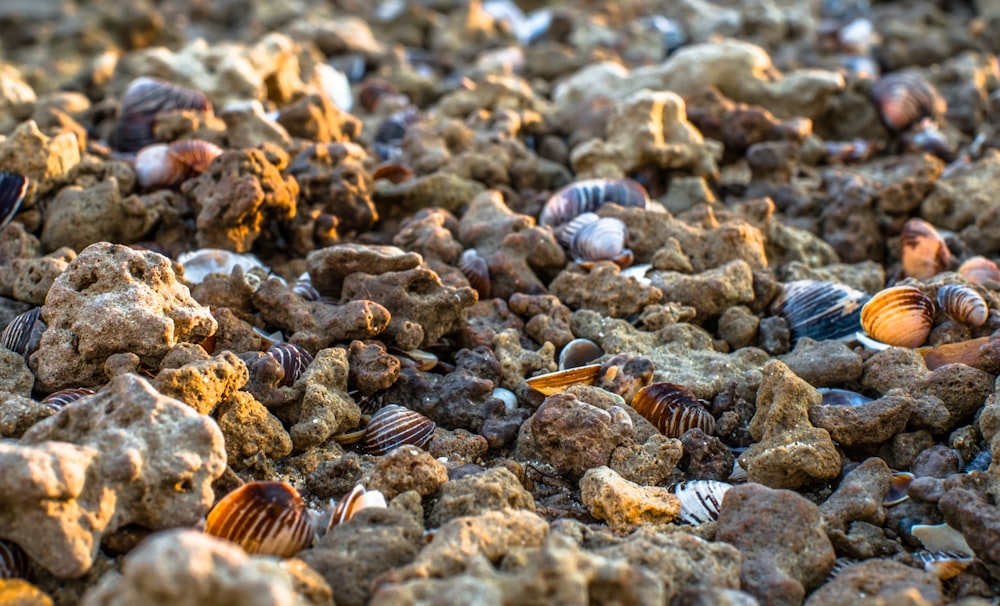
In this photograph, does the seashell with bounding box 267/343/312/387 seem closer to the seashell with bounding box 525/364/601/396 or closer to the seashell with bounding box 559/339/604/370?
the seashell with bounding box 525/364/601/396

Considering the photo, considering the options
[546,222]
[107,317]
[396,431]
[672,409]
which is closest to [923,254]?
[546,222]

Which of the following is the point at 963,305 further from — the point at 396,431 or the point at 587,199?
the point at 396,431

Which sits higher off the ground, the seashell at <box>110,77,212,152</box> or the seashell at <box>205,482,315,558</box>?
the seashell at <box>110,77,212,152</box>

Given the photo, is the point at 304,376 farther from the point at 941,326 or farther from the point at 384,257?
the point at 941,326

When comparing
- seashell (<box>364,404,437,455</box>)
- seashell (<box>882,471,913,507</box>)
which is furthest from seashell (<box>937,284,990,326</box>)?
seashell (<box>364,404,437,455</box>)

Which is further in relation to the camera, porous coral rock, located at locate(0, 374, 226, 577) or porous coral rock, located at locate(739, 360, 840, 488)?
porous coral rock, located at locate(739, 360, 840, 488)

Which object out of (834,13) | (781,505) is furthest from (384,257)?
(834,13)
